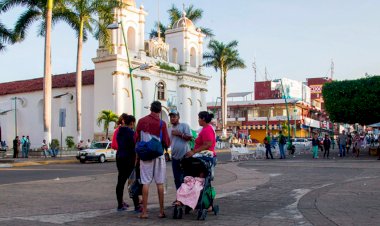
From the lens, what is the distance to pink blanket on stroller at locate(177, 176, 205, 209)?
7086 mm

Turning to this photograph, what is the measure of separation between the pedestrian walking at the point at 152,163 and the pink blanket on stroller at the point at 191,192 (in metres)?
0.34

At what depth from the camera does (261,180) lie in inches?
535

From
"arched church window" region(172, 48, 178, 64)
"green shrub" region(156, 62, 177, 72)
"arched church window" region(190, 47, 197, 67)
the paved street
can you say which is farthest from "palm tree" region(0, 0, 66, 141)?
"arched church window" region(190, 47, 197, 67)

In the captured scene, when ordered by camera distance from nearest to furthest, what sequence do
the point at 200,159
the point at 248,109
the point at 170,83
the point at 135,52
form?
the point at 200,159 < the point at 135,52 < the point at 170,83 < the point at 248,109

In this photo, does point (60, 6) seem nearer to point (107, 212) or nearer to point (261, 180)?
point (261, 180)

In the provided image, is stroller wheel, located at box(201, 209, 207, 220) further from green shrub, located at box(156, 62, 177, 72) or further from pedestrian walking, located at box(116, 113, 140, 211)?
green shrub, located at box(156, 62, 177, 72)

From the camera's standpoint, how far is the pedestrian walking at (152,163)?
7.17 m

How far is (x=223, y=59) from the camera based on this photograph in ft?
192

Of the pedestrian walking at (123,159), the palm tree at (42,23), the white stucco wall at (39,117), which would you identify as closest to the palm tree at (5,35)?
the palm tree at (42,23)

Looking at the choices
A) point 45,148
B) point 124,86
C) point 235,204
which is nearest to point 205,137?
point 235,204

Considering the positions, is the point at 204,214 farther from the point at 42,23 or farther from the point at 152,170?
the point at 42,23

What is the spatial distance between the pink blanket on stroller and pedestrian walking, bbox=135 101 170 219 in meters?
0.34

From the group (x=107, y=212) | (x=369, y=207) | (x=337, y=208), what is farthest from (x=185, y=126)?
(x=369, y=207)

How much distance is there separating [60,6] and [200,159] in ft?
99.1
